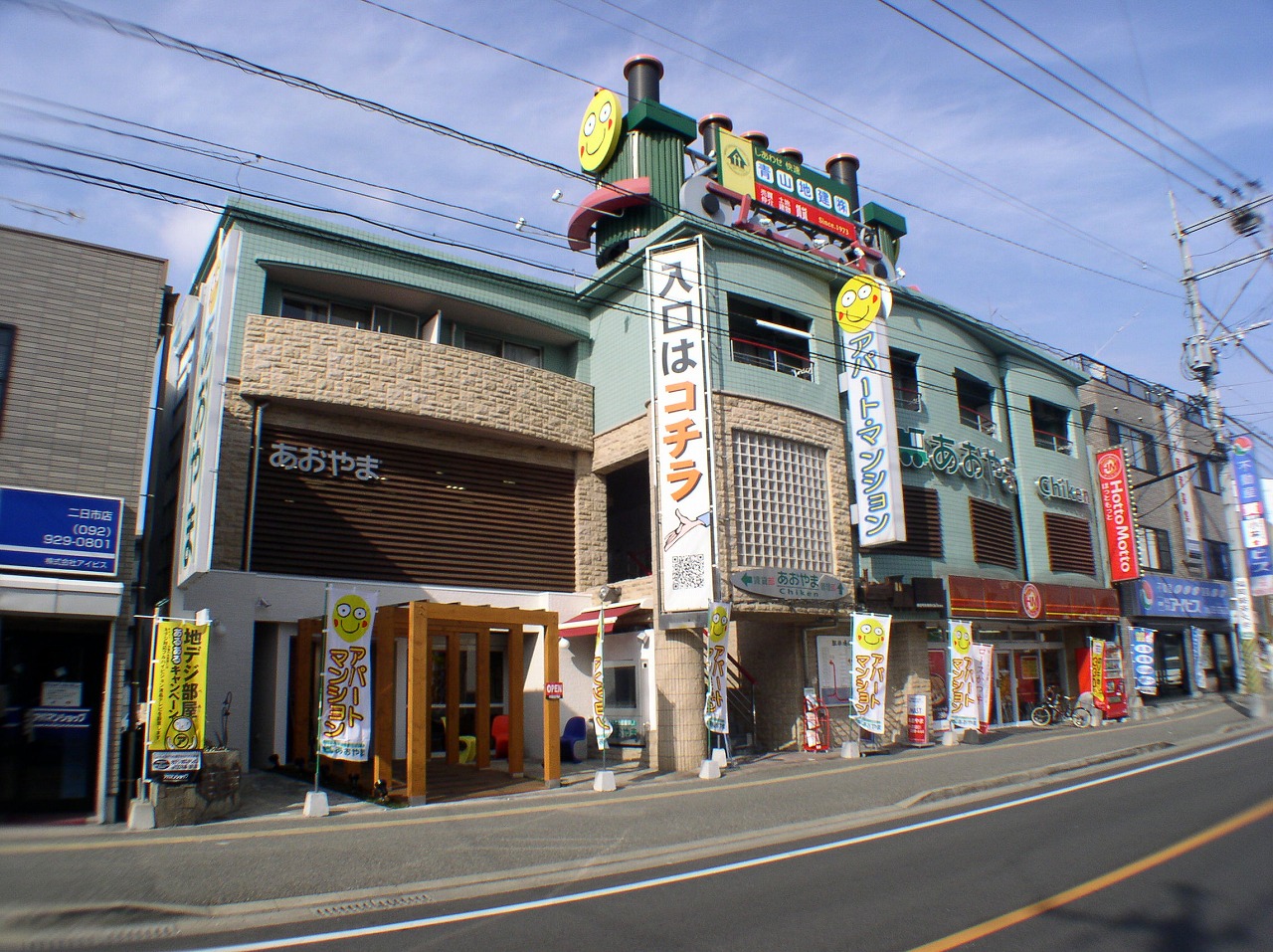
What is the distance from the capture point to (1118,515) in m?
29.5

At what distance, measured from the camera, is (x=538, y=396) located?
21.0m

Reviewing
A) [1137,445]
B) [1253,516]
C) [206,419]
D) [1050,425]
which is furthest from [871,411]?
[1137,445]

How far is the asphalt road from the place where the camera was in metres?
6.05

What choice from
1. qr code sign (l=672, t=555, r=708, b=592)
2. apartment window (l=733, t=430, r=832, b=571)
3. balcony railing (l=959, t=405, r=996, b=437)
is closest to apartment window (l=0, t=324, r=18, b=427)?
qr code sign (l=672, t=555, r=708, b=592)

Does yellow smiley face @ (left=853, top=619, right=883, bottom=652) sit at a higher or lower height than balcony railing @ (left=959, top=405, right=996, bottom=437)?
lower

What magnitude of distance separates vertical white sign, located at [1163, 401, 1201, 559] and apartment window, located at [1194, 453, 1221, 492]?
0.68 metres

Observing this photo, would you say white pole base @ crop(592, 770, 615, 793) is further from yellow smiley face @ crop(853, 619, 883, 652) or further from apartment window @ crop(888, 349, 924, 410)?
apartment window @ crop(888, 349, 924, 410)

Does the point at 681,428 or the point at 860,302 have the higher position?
the point at 860,302

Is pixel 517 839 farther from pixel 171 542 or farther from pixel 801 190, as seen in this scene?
pixel 801 190

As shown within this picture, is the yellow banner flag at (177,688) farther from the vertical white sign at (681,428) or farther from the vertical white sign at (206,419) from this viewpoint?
the vertical white sign at (681,428)

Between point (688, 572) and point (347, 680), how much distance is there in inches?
292

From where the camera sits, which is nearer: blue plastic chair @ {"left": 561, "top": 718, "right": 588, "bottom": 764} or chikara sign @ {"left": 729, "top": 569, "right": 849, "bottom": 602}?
chikara sign @ {"left": 729, "top": 569, "right": 849, "bottom": 602}

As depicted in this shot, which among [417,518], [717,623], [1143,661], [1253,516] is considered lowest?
[1143,661]

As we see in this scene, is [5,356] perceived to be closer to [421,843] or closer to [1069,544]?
[421,843]
